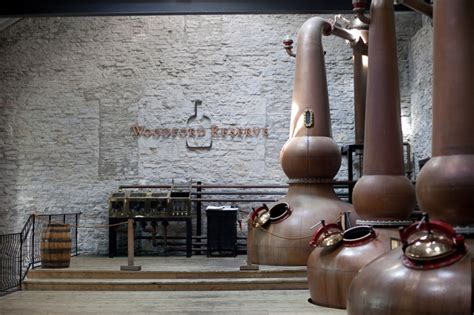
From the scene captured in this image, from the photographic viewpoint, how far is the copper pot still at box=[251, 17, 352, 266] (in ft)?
27.8

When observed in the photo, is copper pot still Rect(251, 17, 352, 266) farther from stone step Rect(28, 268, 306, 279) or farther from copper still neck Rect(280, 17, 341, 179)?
stone step Rect(28, 268, 306, 279)

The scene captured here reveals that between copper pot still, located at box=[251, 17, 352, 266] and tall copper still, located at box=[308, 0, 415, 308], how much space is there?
6.87 feet

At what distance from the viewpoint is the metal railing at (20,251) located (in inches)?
323

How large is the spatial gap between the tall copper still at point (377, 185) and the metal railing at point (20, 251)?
4.28 m

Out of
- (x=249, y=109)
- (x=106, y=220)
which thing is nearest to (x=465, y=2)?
(x=249, y=109)

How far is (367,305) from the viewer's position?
4.03m

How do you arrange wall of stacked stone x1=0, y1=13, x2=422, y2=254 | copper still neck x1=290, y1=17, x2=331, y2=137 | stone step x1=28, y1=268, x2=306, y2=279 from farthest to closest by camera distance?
1. wall of stacked stone x1=0, y1=13, x2=422, y2=254
2. copper still neck x1=290, y1=17, x2=331, y2=137
3. stone step x1=28, y1=268, x2=306, y2=279

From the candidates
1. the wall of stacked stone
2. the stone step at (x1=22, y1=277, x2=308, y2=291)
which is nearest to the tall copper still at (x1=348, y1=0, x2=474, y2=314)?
the stone step at (x1=22, y1=277, x2=308, y2=291)

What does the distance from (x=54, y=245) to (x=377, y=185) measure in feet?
16.4

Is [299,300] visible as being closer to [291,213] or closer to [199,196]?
[291,213]

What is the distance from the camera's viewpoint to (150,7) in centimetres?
1052

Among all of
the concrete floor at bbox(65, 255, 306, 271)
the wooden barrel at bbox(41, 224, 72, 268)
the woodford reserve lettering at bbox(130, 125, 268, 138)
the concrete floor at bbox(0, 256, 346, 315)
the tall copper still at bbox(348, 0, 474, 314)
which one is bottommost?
the concrete floor at bbox(0, 256, 346, 315)

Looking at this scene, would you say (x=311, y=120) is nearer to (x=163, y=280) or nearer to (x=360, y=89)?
(x=360, y=89)

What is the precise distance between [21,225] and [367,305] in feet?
30.8
